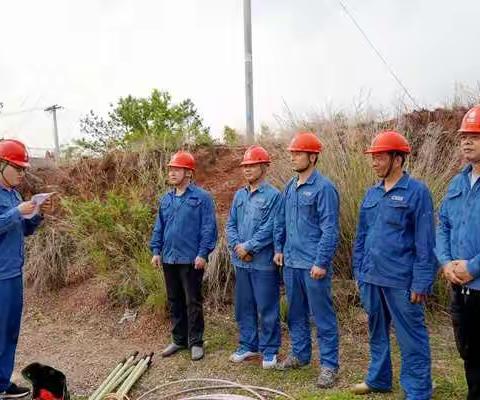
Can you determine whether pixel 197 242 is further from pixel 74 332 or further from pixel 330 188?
pixel 74 332

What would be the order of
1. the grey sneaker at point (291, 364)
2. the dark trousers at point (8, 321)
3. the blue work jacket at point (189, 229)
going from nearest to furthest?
1. the dark trousers at point (8, 321)
2. the grey sneaker at point (291, 364)
3. the blue work jacket at point (189, 229)

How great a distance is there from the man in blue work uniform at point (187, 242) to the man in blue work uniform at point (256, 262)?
12.1 inches

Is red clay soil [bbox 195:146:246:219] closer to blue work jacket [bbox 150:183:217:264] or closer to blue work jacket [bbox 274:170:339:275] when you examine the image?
blue work jacket [bbox 150:183:217:264]

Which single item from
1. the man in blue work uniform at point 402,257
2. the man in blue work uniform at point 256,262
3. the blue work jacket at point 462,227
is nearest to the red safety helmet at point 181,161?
the man in blue work uniform at point 256,262

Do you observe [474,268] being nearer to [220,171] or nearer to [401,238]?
[401,238]

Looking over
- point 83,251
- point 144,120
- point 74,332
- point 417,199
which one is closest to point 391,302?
point 417,199

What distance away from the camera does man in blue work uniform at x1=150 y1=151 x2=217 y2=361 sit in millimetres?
5285

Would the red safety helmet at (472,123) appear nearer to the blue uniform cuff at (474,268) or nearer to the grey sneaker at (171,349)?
the blue uniform cuff at (474,268)

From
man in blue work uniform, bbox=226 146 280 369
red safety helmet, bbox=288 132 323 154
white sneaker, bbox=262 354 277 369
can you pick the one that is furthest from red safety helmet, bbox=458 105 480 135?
white sneaker, bbox=262 354 277 369

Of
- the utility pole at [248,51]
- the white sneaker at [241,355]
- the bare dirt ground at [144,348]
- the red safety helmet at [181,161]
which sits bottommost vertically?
the bare dirt ground at [144,348]

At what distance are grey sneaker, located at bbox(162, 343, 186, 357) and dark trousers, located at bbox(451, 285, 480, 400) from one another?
9.64 feet

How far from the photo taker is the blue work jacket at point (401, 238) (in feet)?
12.4

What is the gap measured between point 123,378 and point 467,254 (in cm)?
313

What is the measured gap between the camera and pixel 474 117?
347cm
